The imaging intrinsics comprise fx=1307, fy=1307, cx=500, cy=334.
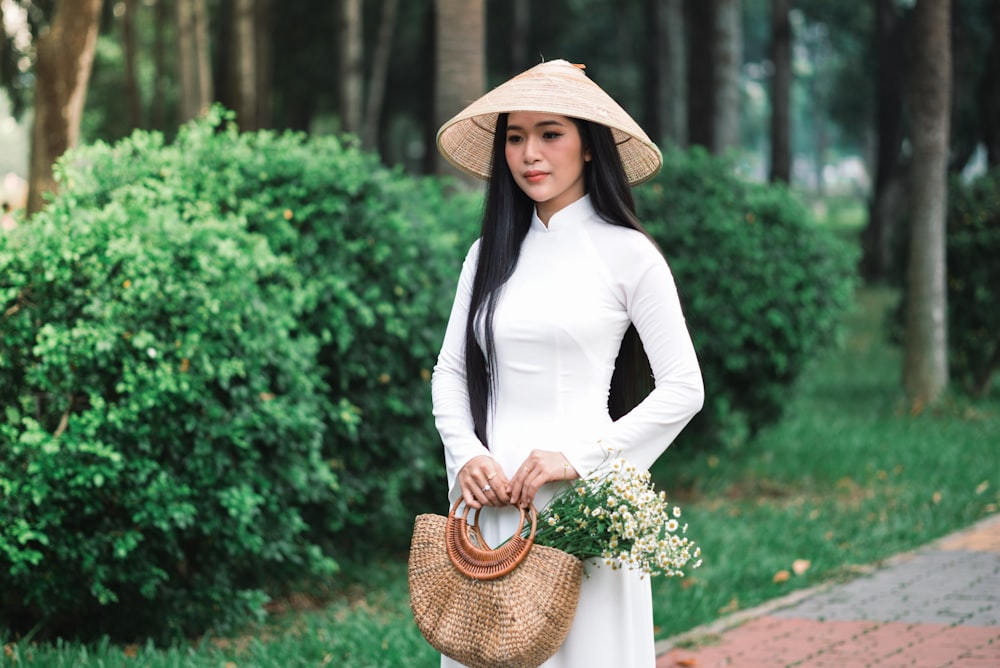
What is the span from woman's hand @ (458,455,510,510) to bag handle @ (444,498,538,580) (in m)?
0.06

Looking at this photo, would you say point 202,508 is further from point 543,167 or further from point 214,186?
point 543,167

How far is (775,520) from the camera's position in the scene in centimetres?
829

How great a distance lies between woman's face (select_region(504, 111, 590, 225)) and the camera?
335 centimetres

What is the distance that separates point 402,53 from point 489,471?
30.8 metres

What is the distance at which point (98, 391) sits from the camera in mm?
5242

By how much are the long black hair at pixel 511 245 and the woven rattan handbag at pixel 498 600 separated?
44 cm

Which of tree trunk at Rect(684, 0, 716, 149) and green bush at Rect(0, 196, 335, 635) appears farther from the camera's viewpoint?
tree trunk at Rect(684, 0, 716, 149)

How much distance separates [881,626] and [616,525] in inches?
131

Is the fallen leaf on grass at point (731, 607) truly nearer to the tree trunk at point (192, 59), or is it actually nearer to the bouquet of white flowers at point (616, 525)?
the bouquet of white flowers at point (616, 525)

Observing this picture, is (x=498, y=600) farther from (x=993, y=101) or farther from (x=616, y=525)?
(x=993, y=101)

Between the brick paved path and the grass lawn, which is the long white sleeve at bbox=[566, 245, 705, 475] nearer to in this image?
the grass lawn

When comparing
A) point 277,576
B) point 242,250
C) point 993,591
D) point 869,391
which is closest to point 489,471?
point 242,250

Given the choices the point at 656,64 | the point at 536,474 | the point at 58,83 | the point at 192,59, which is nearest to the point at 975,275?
the point at 58,83

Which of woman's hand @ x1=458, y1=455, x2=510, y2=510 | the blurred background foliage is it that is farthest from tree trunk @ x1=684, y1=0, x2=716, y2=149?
woman's hand @ x1=458, y1=455, x2=510, y2=510
